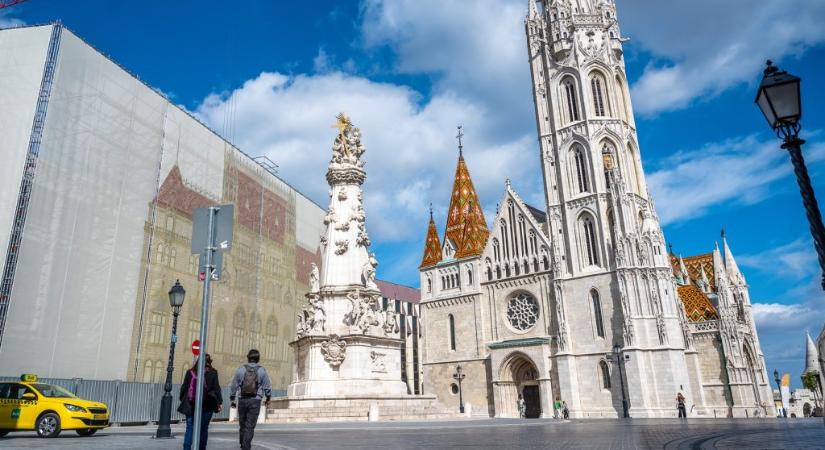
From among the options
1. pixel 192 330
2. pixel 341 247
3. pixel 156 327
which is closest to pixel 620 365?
pixel 341 247

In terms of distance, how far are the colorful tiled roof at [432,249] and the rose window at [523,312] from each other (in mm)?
7577

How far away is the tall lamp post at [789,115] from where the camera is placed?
15.9 feet

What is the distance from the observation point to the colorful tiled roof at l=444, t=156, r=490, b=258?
140 feet

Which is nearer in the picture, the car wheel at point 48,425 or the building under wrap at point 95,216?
the car wheel at point 48,425

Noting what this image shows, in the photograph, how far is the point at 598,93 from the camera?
130ft

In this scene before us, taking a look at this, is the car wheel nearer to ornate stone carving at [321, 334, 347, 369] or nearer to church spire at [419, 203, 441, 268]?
ornate stone carving at [321, 334, 347, 369]

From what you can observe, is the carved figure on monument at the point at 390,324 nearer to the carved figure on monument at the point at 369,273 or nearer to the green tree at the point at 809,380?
the carved figure on monument at the point at 369,273

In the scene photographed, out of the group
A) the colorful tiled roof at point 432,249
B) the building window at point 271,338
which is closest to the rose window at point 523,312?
the colorful tiled roof at point 432,249

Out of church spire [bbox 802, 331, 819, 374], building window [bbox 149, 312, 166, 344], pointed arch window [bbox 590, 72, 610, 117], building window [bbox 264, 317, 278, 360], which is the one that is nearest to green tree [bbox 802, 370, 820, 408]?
church spire [bbox 802, 331, 819, 374]

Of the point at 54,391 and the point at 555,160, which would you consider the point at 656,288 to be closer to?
the point at 555,160

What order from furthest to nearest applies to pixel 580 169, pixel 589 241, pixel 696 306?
1. pixel 696 306
2. pixel 580 169
3. pixel 589 241

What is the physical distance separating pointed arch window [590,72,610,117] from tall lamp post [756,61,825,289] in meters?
35.9

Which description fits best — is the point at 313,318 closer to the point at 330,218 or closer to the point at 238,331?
the point at 330,218

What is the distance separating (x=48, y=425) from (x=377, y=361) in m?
9.13
